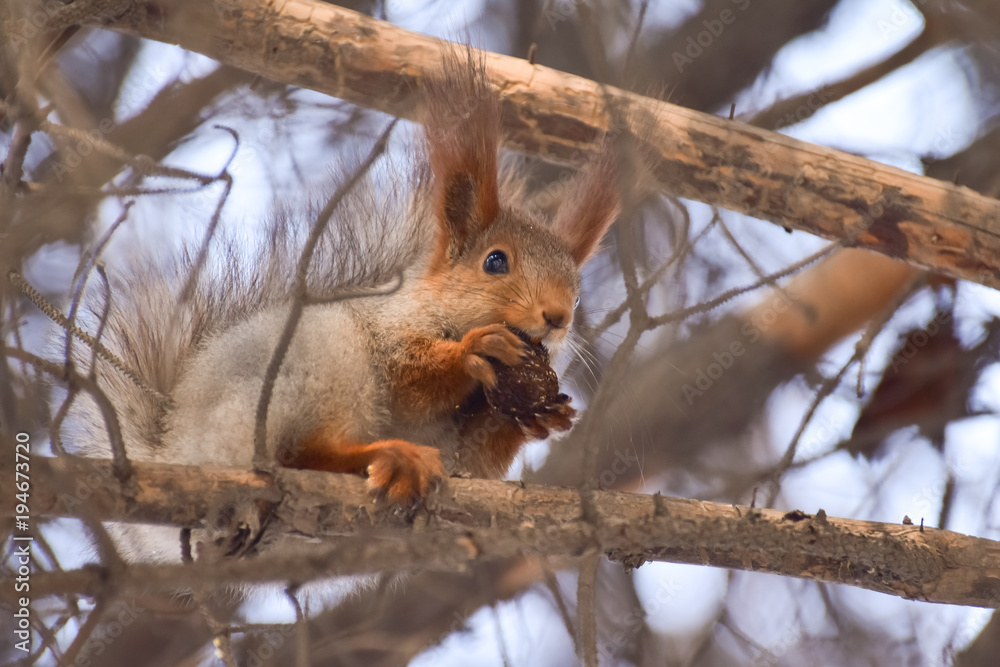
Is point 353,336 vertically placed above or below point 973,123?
below

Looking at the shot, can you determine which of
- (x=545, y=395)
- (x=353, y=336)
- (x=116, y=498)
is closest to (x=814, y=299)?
(x=545, y=395)

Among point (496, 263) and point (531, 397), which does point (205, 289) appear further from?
point (531, 397)

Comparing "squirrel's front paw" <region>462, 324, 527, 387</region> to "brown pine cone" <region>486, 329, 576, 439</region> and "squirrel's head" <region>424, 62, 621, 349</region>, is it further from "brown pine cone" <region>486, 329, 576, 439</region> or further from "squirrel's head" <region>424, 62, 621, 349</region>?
"squirrel's head" <region>424, 62, 621, 349</region>

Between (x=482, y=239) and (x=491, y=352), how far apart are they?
47 cm

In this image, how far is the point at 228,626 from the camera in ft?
5.75

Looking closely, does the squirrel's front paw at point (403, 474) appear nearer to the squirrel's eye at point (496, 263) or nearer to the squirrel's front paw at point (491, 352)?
the squirrel's front paw at point (491, 352)

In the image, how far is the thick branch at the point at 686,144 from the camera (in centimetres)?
252

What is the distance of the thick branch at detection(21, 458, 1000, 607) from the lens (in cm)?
150

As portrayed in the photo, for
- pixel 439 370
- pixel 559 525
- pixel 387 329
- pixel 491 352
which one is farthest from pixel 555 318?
pixel 559 525

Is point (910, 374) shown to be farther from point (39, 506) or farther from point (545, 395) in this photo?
point (39, 506)

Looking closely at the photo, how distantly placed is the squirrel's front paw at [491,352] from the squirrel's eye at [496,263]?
291 mm

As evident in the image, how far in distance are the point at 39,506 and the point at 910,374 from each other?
129 inches

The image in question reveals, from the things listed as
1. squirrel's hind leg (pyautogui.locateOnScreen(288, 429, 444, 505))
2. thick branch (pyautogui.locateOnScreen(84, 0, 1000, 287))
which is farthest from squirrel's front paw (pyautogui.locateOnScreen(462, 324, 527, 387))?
thick branch (pyautogui.locateOnScreen(84, 0, 1000, 287))

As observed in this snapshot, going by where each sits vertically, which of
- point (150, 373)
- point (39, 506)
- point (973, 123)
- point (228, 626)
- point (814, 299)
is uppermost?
point (973, 123)
